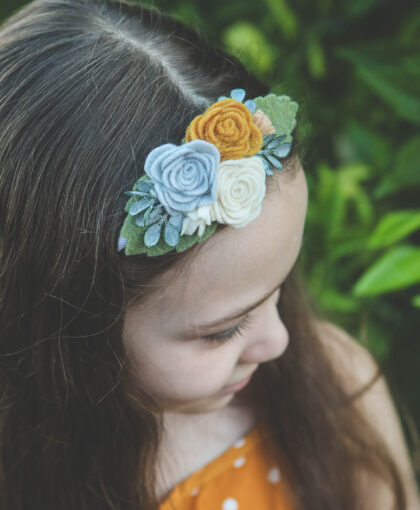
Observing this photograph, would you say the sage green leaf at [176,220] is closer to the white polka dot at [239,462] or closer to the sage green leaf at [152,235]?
the sage green leaf at [152,235]

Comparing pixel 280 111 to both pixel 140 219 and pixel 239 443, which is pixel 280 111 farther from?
pixel 239 443

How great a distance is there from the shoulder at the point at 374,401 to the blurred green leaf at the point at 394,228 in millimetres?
272

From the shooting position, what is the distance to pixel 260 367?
1389 millimetres

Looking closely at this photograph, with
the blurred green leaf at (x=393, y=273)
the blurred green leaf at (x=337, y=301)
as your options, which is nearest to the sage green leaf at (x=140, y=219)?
the blurred green leaf at (x=393, y=273)

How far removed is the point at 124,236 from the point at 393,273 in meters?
0.79

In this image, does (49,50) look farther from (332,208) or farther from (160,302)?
(332,208)

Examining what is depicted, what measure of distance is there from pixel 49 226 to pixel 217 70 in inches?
14.6

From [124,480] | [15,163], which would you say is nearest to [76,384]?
[124,480]

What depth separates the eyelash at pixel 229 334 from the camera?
0.93 meters

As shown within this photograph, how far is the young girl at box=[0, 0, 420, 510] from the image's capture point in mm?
777

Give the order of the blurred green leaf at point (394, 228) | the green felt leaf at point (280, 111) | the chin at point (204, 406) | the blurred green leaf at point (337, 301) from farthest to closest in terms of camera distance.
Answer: the blurred green leaf at point (337, 301), the blurred green leaf at point (394, 228), the chin at point (204, 406), the green felt leaf at point (280, 111)

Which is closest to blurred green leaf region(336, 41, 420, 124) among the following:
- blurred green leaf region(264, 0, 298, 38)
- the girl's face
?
blurred green leaf region(264, 0, 298, 38)

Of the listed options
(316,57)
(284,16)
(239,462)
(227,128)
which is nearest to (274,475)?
(239,462)

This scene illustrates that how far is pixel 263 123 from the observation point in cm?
82
